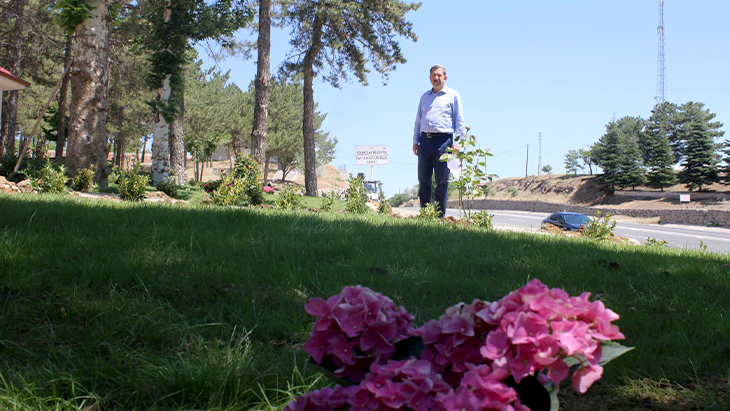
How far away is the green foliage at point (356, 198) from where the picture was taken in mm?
9641

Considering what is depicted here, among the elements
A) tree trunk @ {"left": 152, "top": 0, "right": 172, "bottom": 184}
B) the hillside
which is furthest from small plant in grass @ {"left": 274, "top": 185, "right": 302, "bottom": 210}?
the hillside

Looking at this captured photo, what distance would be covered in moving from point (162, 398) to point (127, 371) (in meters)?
0.28

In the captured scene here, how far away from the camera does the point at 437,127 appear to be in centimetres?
679

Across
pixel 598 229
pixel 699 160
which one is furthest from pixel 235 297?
pixel 699 160

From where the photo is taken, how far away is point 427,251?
11.7ft

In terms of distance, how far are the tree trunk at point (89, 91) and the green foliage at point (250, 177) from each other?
3.47 meters

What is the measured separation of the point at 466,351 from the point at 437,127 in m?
6.10

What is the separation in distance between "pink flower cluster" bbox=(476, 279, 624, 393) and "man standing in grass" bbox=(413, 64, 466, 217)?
5.97 metres

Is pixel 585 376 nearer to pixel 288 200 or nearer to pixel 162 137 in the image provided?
pixel 288 200

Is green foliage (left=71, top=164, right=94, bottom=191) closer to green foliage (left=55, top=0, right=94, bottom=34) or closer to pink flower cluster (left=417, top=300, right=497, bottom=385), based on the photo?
green foliage (left=55, top=0, right=94, bottom=34)

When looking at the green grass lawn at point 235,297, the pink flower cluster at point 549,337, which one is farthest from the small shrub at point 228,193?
the pink flower cluster at point 549,337

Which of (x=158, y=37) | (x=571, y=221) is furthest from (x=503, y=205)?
(x=158, y=37)

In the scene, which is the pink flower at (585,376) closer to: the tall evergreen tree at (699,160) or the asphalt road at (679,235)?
the asphalt road at (679,235)

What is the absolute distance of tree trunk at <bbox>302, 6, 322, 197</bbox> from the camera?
19062 millimetres
